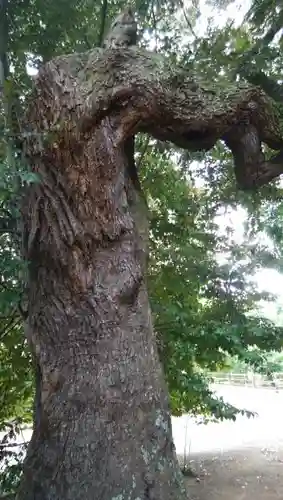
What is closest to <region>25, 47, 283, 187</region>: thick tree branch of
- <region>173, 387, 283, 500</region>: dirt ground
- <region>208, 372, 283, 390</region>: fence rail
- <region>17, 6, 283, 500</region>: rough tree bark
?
<region>17, 6, 283, 500</region>: rough tree bark

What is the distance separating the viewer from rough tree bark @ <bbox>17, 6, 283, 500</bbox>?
2006mm

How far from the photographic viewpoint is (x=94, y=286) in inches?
89.5

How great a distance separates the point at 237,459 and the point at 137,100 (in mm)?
4730

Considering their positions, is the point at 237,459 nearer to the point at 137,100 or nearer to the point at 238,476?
the point at 238,476

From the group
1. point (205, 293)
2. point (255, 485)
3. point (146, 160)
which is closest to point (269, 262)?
point (205, 293)

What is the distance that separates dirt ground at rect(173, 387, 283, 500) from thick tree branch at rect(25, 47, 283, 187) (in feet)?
10.3

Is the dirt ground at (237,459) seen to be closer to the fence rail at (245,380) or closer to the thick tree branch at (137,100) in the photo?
the thick tree branch at (137,100)

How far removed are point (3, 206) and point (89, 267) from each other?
1.88ft

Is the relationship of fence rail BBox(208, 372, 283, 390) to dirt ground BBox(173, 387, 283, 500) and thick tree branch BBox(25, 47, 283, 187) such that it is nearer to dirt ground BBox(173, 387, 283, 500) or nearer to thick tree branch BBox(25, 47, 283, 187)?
dirt ground BBox(173, 387, 283, 500)

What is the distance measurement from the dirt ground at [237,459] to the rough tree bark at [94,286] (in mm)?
2360

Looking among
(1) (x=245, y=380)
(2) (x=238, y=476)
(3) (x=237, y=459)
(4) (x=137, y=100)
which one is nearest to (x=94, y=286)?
(4) (x=137, y=100)

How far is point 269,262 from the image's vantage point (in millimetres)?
4258

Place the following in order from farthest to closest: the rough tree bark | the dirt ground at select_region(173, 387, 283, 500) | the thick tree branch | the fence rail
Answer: the fence rail < the dirt ground at select_region(173, 387, 283, 500) < the thick tree branch < the rough tree bark

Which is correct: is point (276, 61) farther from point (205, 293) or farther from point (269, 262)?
point (205, 293)
